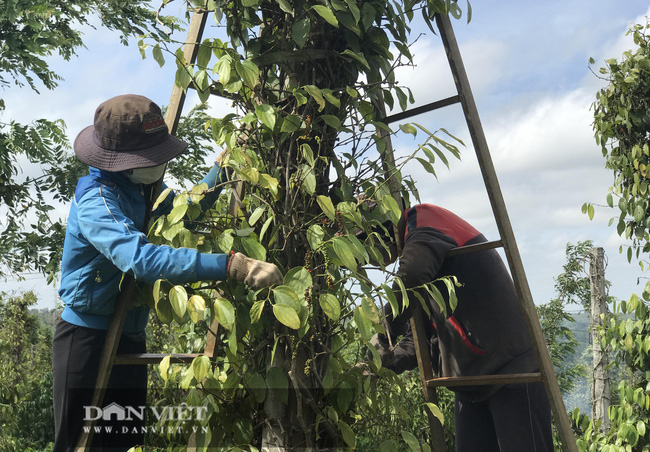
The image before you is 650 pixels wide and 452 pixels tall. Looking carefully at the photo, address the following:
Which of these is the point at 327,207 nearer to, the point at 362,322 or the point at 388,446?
the point at 362,322

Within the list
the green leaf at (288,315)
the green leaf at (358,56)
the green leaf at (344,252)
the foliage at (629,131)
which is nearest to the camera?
the green leaf at (288,315)

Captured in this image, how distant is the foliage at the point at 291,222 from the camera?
1.86 metres

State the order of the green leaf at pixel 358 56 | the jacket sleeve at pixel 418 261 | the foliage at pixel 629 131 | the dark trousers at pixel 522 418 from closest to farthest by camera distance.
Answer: the green leaf at pixel 358 56, the jacket sleeve at pixel 418 261, the dark trousers at pixel 522 418, the foliage at pixel 629 131

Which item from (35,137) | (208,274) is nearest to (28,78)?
(35,137)

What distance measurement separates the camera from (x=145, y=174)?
2.17 metres

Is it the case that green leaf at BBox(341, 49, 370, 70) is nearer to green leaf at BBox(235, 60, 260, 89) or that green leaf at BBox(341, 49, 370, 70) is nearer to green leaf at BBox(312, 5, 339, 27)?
green leaf at BBox(312, 5, 339, 27)

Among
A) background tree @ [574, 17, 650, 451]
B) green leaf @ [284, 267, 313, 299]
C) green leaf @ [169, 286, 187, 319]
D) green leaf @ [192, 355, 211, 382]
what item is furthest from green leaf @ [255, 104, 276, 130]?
background tree @ [574, 17, 650, 451]

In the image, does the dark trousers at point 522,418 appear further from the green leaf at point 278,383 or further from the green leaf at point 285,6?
the green leaf at point 285,6

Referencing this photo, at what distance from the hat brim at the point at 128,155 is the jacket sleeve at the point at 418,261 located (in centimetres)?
86

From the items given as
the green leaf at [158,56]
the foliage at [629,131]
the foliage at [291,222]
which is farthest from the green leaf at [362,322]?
the foliage at [629,131]

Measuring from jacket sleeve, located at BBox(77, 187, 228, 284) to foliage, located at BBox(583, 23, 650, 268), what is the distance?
2.62 meters

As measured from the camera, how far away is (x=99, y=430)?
2260mm

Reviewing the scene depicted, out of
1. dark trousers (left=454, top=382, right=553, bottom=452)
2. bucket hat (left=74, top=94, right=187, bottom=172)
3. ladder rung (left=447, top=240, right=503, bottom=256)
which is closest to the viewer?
bucket hat (left=74, top=94, right=187, bottom=172)

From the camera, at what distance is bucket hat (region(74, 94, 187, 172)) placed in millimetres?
2105
